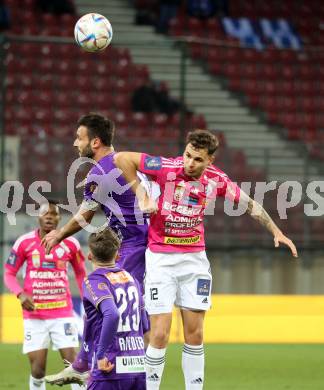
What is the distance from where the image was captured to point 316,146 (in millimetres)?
14391

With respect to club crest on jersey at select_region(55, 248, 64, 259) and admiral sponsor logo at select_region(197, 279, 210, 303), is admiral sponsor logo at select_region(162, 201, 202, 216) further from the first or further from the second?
club crest on jersey at select_region(55, 248, 64, 259)

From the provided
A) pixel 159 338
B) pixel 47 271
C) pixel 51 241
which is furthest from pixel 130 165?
pixel 47 271

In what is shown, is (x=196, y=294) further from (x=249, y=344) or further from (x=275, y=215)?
(x=275, y=215)

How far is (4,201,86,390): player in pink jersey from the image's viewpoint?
29.1ft

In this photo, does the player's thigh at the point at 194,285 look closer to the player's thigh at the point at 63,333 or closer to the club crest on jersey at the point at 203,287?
the club crest on jersey at the point at 203,287

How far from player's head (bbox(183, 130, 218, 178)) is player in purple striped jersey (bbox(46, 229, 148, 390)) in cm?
160

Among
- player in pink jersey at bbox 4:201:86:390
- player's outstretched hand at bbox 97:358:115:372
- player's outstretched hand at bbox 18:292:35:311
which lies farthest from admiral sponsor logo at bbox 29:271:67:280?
player's outstretched hand at bbox 97:358:115:372

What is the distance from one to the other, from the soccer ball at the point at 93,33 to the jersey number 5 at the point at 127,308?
141 inches

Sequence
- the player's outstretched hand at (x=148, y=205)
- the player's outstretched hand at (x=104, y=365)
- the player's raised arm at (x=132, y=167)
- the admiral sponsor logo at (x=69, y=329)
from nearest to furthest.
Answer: the player's outstretched hand at (x=104, y=365)
the player's outstretched hand at (x=148, y=205)
the player's raised arm at (x=132, y=167)
the admiral sponsor logo at (x=69, y=329)

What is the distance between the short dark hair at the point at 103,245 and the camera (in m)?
5.88

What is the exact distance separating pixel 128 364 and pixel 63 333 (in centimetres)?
313

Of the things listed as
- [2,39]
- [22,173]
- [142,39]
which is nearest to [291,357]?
[22,173]

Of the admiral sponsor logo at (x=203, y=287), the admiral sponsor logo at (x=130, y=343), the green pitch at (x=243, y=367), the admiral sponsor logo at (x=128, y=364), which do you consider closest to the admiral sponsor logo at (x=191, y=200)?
the admiral sponsor logo at (x=203, y=287)

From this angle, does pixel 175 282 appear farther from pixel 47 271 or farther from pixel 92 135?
pixel 47 271
